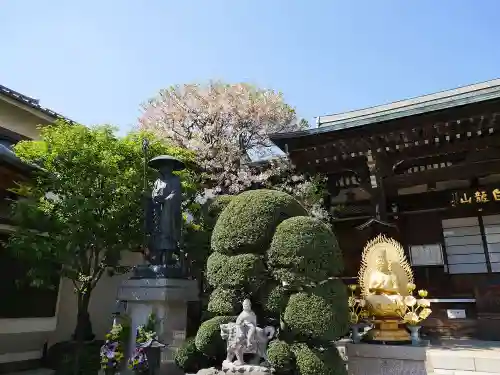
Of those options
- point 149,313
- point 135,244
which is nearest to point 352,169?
point 135,244

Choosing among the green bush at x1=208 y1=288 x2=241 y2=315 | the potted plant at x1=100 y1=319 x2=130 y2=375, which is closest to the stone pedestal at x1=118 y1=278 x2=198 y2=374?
the potted plant at x1=100 y1=319 x2=130 y2=375

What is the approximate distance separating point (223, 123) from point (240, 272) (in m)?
9.31

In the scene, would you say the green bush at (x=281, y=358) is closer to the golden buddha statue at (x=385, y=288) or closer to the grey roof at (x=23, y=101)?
the golden buddha statue at (x=385, y=288)

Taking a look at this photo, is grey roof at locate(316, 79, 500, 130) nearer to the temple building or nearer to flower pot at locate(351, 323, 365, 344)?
the temple building

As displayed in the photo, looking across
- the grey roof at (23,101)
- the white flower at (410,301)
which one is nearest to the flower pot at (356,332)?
the white flower at (410,301)

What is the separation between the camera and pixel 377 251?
7504 millimetres

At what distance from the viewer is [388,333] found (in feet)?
21.9

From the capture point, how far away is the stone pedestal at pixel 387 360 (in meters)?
5.95

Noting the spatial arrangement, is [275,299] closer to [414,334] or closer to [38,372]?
[414,334]

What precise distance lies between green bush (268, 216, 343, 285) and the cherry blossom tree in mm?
5654

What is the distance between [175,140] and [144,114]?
346 centimetres

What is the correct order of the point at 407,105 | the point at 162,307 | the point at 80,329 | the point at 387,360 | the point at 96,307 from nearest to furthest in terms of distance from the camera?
the point at 162,307 < the point at 387,360 < the point at 80,329 < the point at 96,307 < the point at 407,105

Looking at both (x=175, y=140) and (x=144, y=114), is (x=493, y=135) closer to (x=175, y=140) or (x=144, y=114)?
(x=175, y=140)

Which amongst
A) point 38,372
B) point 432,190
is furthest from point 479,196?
point 38,372
